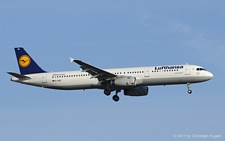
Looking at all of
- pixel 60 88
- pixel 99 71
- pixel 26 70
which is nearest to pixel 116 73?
pixel 99 71

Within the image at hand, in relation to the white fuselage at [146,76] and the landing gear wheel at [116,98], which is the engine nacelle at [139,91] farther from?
→ the white fuselage at [146,76]

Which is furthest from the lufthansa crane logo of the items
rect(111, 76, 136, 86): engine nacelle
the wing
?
rect(111, 76, 136, 86): engine nacelle

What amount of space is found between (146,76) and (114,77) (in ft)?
13.3

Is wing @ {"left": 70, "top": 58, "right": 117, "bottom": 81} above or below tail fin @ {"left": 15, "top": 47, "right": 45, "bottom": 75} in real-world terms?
below

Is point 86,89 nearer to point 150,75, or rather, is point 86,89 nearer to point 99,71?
point 99,71

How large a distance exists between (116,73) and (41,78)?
10.3 metres

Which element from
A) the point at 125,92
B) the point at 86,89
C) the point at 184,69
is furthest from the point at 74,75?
the point at 184,69

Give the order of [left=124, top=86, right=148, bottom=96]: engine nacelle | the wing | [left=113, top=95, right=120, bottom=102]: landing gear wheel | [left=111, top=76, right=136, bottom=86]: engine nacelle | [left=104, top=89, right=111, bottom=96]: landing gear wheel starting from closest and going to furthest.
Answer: the wing
[left=111, top=76, right=136, bottom=86]: engine nacelle
[left=104, top=89, right=111, bottom=96]: landing gear wheel
[left=124, top=86, right=148, bottom=96]: engine nacelle
[left=113, top=95, right=120, bottom=102]: landing gear wheel

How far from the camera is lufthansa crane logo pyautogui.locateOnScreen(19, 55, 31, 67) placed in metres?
71.9

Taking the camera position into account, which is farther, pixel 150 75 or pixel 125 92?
pixel 125 92

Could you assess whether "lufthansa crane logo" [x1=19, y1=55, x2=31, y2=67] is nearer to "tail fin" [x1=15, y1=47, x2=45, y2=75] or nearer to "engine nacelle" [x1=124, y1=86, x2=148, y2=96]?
"tail fin" [x1=15, y1=47, x2=45, y2=75]

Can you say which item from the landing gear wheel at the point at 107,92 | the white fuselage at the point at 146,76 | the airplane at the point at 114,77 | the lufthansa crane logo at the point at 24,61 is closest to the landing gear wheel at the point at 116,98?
the airplane at the point at 114,77

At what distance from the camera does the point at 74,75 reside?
67.6 meters

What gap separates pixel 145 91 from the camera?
68688 millimetres
